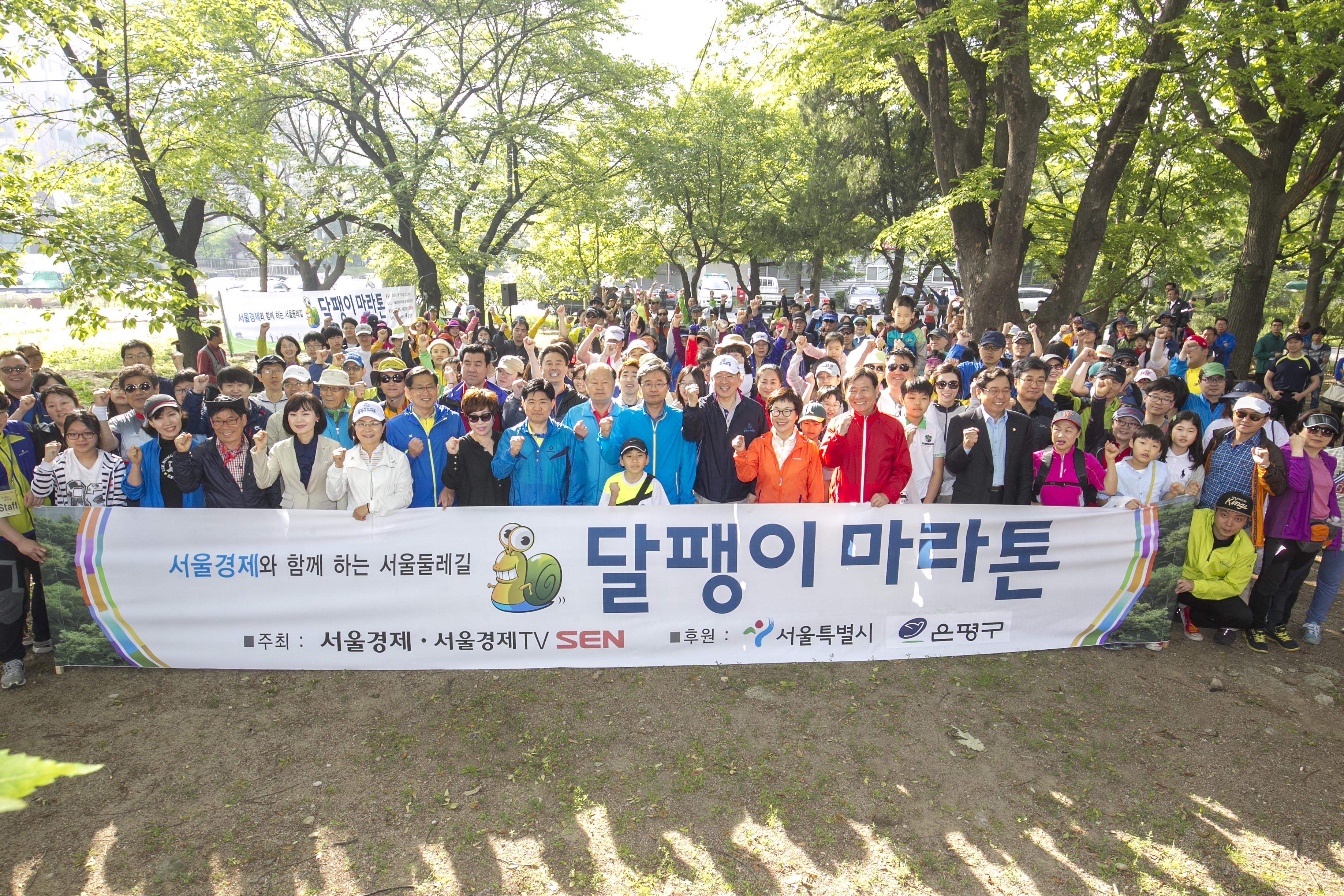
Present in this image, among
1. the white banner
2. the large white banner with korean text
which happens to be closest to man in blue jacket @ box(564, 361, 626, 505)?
the large white banner with korean text

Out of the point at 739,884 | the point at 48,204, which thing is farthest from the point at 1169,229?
the point at 48,204

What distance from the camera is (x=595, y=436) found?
5.60m

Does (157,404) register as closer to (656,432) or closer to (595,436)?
(595,436)

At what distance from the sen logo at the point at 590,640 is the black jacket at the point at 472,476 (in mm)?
985

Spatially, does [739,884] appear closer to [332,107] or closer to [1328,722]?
[1328,722]

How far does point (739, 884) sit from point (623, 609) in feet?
6.63

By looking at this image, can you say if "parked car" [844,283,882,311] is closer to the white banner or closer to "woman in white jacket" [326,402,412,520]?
the white banner

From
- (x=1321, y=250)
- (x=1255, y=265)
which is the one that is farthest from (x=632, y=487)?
(x=1321, y=250)

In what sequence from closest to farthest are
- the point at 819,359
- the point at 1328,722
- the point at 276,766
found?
the point at 276,766 → the point at 1328,722 → the point at 819,359

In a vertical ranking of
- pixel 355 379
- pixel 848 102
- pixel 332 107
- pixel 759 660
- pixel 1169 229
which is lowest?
pixel 759 660

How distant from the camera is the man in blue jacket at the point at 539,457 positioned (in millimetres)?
5270

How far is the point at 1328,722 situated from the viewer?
486 centimetres

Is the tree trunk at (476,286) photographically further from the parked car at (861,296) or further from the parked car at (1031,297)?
the parked car at (1031,297)

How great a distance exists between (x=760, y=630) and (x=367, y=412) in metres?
2.98
